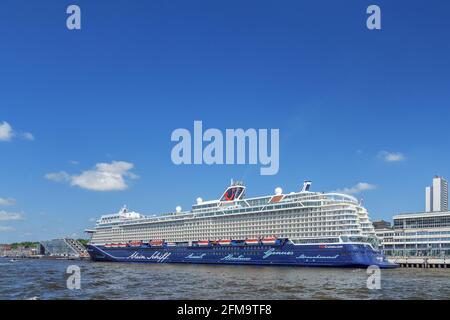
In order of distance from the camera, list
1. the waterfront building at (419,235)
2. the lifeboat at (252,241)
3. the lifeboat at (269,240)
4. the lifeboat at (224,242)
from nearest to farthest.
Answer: the lifeboat at (269,240) → the lifeboat at (252,241) → the lifeboat at (224,242) → the waterfront building at (419,235)

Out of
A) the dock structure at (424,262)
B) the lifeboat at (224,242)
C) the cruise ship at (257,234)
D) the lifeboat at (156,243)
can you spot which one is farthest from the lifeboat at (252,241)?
the dock structure at (424,262)

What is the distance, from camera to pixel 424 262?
8819 centimetres

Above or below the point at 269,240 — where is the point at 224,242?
below

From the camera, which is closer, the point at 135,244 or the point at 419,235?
the point at 419,235

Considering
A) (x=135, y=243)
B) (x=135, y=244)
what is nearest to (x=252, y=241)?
(x=135, y=244)

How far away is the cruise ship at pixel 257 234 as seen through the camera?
70.2 metres

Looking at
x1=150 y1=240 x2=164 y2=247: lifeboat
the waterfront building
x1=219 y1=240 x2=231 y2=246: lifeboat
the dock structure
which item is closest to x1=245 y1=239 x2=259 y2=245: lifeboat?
x1=219 y1=240 x2=231 y2=246: lifeboat

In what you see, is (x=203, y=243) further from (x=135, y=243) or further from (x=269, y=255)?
(x=135, y=243)

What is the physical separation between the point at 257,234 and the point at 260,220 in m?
2.48

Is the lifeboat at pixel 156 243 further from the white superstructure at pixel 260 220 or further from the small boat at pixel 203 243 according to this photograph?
the small boat at pixel 203 243

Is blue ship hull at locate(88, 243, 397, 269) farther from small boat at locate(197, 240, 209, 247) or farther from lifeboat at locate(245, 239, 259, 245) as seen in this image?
small boat at locate(197, 240, 209, 247)

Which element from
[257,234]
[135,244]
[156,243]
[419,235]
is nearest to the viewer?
[257,234]
